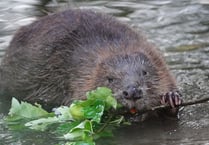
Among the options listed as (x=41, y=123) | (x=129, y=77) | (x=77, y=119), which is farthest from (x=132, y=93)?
(x=41, y=123)

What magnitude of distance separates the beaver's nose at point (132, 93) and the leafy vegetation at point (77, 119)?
0.11m

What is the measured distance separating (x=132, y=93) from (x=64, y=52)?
143cm

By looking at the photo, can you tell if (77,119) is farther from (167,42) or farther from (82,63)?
(167,42)

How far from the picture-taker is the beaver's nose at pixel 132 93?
19.1 feet

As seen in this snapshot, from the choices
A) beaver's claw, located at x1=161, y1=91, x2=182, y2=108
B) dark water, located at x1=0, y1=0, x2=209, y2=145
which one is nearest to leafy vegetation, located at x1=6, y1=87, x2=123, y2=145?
dark water, located at x1=0, y1=0, x2=209, y2=145

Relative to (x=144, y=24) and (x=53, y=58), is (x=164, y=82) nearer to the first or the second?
(x=53, y=58)

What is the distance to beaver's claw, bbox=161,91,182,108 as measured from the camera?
6246 millimetres

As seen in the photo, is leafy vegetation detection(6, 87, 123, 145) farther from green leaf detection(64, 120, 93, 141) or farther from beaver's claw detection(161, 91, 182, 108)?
beaver's claw detection(161, 91, 182, 108)

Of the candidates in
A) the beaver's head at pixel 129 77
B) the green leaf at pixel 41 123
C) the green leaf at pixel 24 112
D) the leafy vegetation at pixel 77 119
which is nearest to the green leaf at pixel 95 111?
the leafy vegetation at pixel 77 119

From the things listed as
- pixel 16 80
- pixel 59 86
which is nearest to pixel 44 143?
pixel 59 86

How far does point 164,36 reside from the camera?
29.9ft

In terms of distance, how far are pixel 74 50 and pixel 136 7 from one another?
3450 millimetres

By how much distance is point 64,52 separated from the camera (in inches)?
280

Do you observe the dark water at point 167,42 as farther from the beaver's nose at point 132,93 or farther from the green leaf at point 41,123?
the beaver's nose at point 132,93
